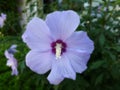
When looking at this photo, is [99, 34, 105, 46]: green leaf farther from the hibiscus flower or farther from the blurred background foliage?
the hibiscus flower

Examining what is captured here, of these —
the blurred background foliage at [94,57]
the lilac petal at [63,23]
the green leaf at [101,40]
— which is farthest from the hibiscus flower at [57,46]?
the green leaf at [101,40]

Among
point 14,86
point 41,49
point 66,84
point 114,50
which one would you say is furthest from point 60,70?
point 14,86

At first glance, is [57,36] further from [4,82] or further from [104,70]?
[4,82]

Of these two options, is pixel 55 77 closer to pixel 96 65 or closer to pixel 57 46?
pixel 57 46

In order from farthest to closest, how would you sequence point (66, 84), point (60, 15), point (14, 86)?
point (14, 86) < point (66, 84) < point (60, 15)

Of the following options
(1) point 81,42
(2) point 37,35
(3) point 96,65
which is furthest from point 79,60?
(3) point 96,65
